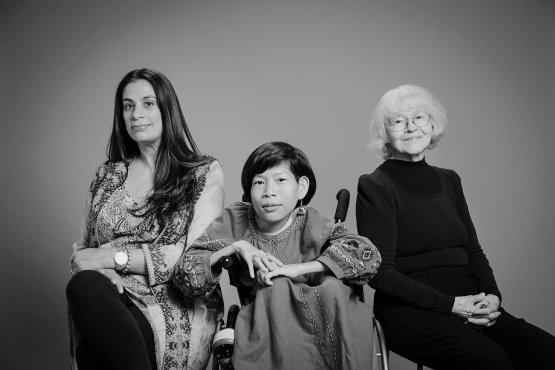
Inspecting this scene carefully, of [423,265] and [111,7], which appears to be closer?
[423,265]

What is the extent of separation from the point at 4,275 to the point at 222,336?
189 cm

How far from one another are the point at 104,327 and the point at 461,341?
1113mm

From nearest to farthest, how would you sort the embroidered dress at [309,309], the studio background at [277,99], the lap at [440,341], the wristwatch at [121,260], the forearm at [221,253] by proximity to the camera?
1. the embroidered dress at [309,309]
2. the lap at [440,341]
3. the forearm at [221,253]
4. the wristwatch at [121,260]
5. the studio background at [277,99]

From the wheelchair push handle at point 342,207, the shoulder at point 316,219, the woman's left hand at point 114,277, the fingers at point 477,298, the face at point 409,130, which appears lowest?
the fingers at point 477,298

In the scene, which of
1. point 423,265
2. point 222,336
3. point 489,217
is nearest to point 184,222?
point 222,336

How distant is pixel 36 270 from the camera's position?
3654 millimetres

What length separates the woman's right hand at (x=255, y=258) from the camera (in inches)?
89.0

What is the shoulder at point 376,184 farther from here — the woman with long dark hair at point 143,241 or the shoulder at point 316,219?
the woman with long dark hair at point 143,241

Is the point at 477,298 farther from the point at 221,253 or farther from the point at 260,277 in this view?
the point at 221,253

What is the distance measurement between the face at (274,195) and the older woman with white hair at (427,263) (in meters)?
0.27

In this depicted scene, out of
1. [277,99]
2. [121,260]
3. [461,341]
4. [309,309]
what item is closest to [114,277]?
[121,260]

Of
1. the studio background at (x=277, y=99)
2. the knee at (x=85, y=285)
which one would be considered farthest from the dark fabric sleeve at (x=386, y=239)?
the studio background at (x=277, y=99)

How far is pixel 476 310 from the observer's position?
2406mm

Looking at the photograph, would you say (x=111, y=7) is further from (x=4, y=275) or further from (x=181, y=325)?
(x=181, y=325)
